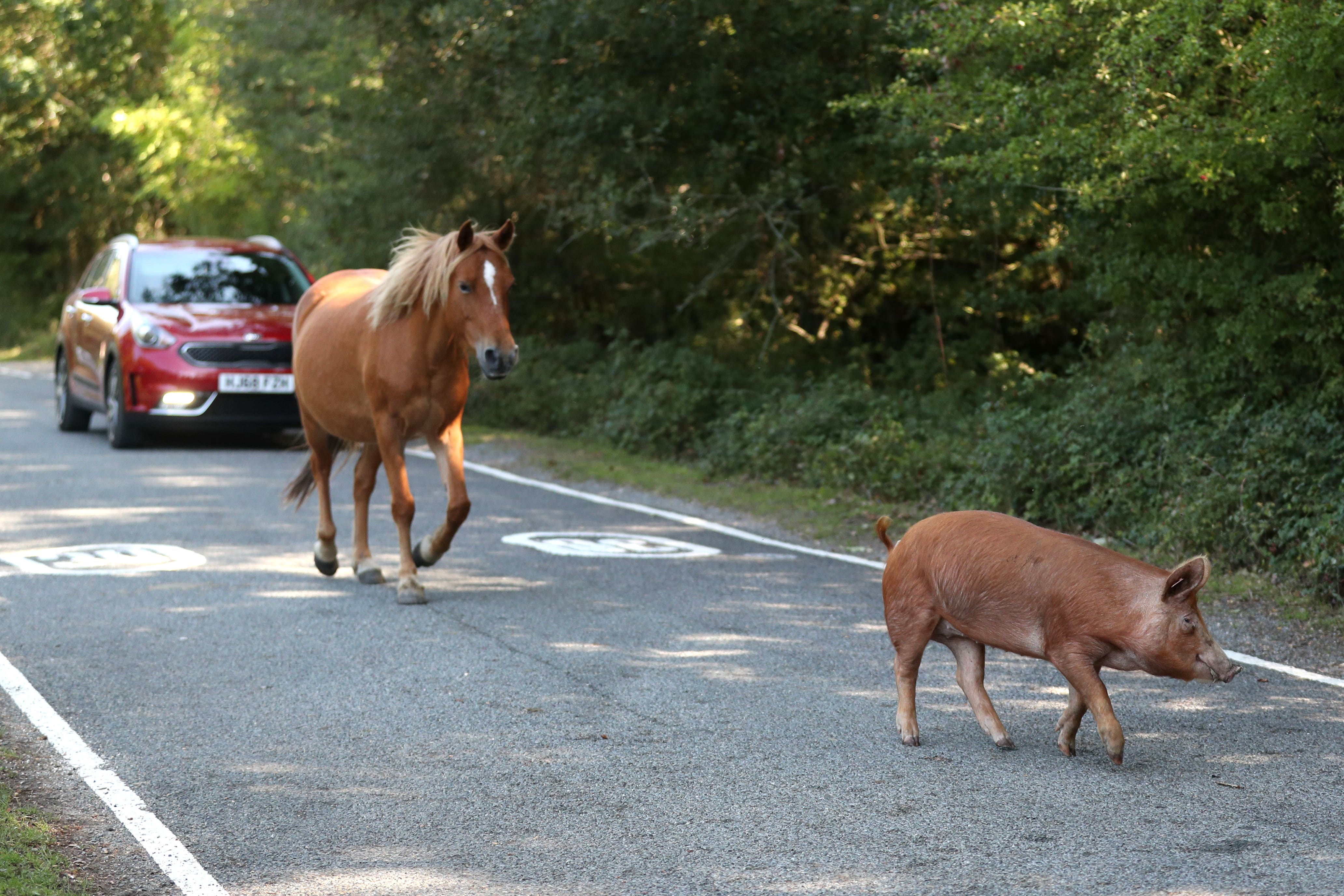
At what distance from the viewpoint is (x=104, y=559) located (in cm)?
927

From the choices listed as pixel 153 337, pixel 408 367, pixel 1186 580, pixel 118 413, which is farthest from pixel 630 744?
pixel 118 413

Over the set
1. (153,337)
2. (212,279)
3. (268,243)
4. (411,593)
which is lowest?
(411,593)

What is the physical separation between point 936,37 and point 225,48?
24.8 metres

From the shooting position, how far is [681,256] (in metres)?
20.9

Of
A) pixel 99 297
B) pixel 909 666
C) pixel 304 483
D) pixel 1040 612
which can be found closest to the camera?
pixel 1040 612

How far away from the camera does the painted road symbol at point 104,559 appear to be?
8914 mm

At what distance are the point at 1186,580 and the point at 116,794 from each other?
3686mm

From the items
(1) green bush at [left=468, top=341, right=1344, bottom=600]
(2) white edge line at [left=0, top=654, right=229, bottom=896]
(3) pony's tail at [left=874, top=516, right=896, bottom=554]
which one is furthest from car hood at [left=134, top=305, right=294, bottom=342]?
(3) pony's tail at [left=874, top=516, right=896, bottom=554]

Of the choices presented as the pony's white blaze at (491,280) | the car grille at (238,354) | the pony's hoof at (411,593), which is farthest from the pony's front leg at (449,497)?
the car grille at (238,354)

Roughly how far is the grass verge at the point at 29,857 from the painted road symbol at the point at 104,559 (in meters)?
4.38

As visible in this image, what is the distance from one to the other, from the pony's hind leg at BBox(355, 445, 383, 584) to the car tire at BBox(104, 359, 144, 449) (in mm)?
6652

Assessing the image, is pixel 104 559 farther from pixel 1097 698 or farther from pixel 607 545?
pixel 1097 698

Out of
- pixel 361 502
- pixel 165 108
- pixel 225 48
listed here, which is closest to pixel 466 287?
pixel 361 502

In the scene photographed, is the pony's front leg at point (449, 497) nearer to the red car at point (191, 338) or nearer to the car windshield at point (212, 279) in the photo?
the red car at point (191, 338)
